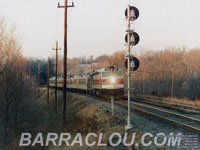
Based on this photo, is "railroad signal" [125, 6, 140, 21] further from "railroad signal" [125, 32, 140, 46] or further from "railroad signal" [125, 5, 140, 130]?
"railroad signal" [125, 32, 140, 46]

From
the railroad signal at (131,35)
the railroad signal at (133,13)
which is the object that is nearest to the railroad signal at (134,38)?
the railroad signal at (131,35)

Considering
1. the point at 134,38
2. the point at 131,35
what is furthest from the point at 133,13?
the point at 134,38

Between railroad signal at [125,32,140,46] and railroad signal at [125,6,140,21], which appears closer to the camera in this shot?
railroad signal at [125,6,140,21]

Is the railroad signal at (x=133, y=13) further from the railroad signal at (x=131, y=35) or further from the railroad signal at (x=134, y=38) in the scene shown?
the railroad signal at (x=134, y=38)

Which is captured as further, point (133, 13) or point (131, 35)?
point (131, 35)

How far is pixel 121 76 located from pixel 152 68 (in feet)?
96.9

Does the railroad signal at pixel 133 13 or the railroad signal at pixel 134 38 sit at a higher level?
the railroad signal at pixel 133 13

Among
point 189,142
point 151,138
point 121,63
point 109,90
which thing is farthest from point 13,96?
point 121,63

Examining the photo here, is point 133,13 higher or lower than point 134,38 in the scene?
higher

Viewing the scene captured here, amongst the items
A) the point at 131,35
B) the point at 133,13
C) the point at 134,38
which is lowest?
the point at 134,38

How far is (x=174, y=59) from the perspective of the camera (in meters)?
53.4

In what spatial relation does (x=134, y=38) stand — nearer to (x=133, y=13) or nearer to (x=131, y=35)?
(x=131, y=35)

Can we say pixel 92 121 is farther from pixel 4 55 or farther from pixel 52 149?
pixel 4 55

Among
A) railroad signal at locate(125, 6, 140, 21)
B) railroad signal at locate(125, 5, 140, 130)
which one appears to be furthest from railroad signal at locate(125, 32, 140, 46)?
railroad signal at locate(125, 6, 140, 21)
